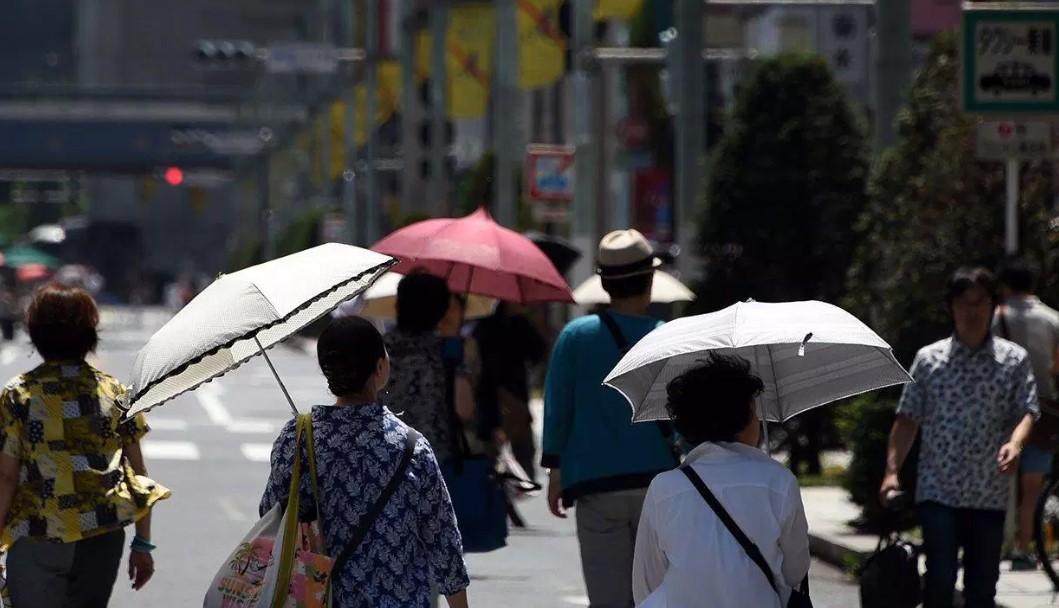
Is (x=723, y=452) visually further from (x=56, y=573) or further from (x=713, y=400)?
(x=56, y=573)

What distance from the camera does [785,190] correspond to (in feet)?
76.1

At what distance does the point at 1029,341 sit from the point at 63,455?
6.91 m

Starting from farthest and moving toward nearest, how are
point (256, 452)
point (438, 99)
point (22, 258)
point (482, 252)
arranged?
point (22, 258), point (438, 99), point (256, 452), point (482, 252)

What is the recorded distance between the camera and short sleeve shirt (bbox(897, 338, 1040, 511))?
33.7 feet

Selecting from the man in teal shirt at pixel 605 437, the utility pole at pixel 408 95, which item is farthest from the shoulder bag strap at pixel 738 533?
the utility pole at pixel 408 95

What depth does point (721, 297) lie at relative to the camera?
2286 centimetres

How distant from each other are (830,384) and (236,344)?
178 centimetres

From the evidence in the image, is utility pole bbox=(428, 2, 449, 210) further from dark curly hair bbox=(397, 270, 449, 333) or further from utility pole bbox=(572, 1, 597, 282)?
dark curly hair bbox=(397, 270, 449, 333)

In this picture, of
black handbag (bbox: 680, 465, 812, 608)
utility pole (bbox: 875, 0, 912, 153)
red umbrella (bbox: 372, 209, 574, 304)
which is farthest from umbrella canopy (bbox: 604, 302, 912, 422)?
utility pole (bbox: 875, 0, 912, 153)

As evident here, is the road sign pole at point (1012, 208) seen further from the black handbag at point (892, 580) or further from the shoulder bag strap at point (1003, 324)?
the black handbag at point (892, 580)

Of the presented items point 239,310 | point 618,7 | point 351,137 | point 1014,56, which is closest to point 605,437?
point 239,310

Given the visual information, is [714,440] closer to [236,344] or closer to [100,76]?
[236,344]

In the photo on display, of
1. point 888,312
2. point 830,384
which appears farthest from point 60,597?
point 888,312

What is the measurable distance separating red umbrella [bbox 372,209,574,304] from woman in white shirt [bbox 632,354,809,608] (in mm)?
5207
